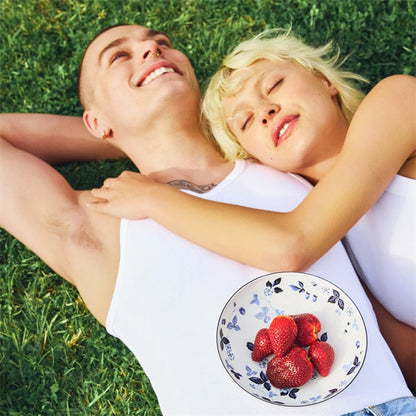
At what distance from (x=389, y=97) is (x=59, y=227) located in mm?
1939

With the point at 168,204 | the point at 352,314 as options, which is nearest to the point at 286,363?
the point at 352,314

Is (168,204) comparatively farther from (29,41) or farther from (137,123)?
(29,41)

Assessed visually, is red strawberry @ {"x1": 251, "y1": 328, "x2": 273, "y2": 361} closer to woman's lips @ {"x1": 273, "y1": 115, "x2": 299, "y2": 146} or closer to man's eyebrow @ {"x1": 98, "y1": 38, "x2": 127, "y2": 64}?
woman's lips @ {"x1": 273, "y1": 115, "x2": 299, "y2": 146}

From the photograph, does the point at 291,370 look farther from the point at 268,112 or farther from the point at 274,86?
the point at 274,86

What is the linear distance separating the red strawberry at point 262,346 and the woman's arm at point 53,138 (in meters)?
1.97

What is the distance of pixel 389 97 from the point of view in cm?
283

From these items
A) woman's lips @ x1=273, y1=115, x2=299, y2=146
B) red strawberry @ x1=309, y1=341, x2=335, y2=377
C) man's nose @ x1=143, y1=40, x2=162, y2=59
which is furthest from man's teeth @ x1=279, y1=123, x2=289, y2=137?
red strawberry @ x1=309, y1=341, x2=335, y2=377

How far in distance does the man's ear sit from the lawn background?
379 millimetres

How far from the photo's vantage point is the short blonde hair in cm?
334

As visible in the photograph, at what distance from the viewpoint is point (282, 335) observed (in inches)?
94.9

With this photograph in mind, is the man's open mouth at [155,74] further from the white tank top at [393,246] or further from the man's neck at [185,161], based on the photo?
the white tank top at [393,246]

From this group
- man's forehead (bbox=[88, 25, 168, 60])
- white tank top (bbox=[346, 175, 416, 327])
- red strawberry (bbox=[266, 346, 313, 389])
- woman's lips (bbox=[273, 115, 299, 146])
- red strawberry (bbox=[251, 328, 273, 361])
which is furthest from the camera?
man's forehead (bbox=[88, 25, 168, 60])

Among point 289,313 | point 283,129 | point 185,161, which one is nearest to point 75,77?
point 185,161

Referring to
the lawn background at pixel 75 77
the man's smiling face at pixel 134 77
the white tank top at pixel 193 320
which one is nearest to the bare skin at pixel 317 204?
the white tank top at pixel 193 320
